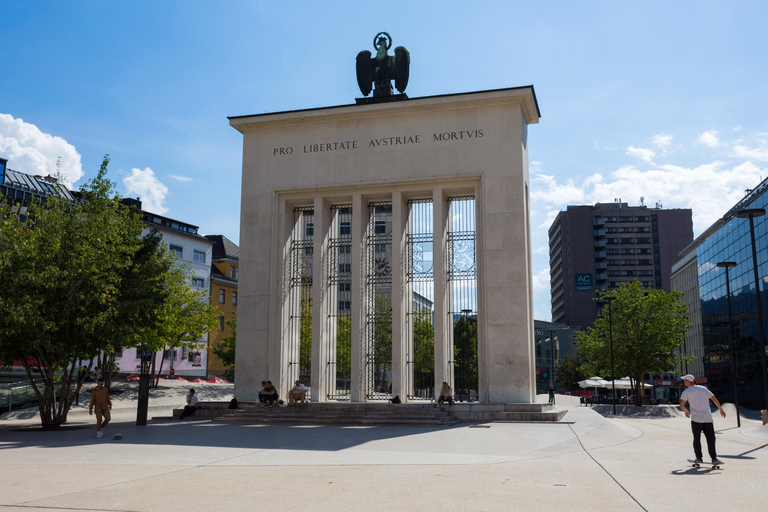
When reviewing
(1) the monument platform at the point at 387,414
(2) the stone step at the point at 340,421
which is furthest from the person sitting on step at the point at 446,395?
(2) the stone step at the point at 340,421

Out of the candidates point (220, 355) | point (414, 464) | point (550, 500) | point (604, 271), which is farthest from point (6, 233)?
point (604, 271)

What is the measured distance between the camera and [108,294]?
869 inches

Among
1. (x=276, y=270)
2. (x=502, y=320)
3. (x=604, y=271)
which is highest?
(x=604, y=271)

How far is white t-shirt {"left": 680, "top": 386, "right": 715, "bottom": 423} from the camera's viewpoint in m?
12.0

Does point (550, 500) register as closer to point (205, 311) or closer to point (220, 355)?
point (205, 311)

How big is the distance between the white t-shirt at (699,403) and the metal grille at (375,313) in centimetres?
1626

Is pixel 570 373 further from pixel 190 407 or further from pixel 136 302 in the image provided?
pixel 136 302

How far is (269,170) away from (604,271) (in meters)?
129

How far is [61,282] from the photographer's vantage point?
21.0 meters

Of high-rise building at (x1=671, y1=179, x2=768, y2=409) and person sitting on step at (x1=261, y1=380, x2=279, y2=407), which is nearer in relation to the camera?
person sitting on step at (x1=261, y1=380, x2=279, y2=407)

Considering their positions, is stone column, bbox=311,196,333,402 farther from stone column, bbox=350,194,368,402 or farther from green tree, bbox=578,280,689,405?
green tree, bbox=578,280,689,405

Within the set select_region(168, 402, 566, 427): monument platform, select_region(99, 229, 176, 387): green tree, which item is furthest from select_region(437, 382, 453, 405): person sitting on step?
select_region(99, 229, 176, 387): green tree

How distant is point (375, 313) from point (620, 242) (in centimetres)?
12920

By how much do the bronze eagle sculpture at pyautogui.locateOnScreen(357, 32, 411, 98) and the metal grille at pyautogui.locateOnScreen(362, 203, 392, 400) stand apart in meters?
5.17
